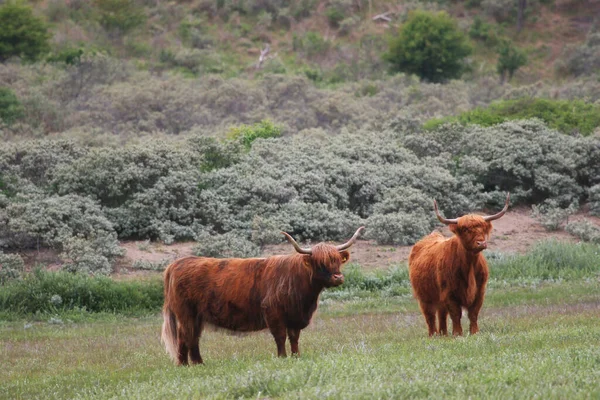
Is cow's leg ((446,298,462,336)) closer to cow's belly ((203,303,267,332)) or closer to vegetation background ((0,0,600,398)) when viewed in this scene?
vegetation background ((0,0,600,398))

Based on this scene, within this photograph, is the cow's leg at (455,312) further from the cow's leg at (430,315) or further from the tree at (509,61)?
the tree at (509,61)

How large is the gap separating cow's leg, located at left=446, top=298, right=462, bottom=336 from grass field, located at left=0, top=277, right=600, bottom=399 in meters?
0.37

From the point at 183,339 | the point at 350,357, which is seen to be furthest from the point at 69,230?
the point at 350,357

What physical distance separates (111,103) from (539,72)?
26.4 metres

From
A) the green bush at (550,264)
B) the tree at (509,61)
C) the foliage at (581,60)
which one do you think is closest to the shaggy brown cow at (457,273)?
the green bush at (550,264)

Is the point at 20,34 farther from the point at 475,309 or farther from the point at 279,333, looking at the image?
the point at 279,333

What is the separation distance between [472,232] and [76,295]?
890 centimetres

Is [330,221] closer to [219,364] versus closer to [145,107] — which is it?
[219,364]

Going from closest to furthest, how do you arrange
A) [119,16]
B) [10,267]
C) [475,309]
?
[475,309] → [10,267] → [119,16]

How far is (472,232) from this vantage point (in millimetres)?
11672

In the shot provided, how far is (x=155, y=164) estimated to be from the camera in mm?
24031

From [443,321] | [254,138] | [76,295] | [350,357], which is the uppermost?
[350,357]

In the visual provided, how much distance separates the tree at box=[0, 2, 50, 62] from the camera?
47.4 m

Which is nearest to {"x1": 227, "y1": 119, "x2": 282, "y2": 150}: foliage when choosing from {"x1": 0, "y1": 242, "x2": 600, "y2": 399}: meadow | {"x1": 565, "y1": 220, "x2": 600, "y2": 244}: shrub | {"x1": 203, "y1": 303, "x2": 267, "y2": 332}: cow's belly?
{"x1": 565, "y1": 220, "x2": 600, "y2": 244}: shrub
